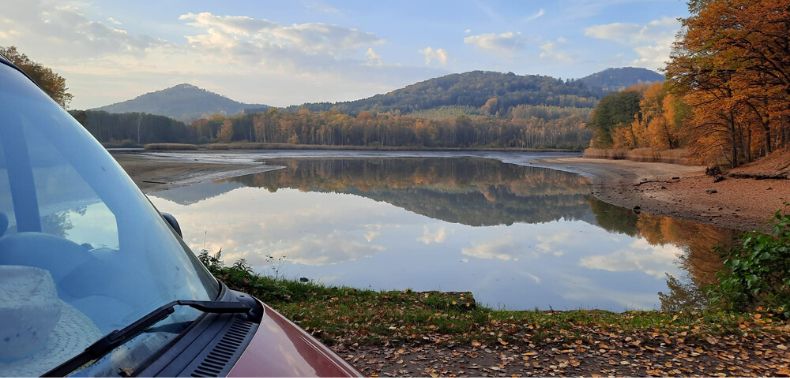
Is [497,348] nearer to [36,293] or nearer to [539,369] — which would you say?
[539,369]

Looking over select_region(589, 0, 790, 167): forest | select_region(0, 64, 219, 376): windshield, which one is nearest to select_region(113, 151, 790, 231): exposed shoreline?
select_region(589, 0, 790, 167): forest

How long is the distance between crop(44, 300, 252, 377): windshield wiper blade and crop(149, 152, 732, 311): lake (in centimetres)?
1091

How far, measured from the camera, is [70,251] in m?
1.51

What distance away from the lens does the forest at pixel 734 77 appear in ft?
96.7

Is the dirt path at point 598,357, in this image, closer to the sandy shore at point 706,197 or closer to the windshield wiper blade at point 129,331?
the windshield wiper blade at point 129,331

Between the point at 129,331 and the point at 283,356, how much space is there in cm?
43

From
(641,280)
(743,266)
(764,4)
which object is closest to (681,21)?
(764,4)

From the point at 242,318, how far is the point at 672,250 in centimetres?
2026

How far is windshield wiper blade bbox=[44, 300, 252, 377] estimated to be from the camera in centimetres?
116

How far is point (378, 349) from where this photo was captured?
6.65 m

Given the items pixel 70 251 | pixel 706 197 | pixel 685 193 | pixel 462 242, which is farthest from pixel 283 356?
pixel 685 193

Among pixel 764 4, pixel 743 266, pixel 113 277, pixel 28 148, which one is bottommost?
pixel 743 266

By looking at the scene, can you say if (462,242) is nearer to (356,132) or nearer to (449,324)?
(449,324)

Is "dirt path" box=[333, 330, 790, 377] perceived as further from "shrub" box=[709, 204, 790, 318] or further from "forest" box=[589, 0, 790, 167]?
"forest" box=[589, 0, 790, 167]
